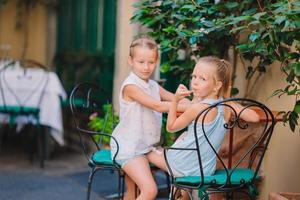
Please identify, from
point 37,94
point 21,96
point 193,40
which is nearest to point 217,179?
point 193,40

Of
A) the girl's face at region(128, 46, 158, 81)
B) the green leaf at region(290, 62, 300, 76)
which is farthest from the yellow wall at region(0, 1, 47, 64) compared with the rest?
the green leaf at region(290, 62, 300, 76)

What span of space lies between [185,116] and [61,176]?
2613 millimetres

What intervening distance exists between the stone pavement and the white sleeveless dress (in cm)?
128

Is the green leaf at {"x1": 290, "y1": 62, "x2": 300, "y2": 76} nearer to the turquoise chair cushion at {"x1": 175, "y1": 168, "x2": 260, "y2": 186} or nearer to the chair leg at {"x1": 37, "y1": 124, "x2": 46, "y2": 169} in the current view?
the turquoise chair cushion at {"x1": 175, "y1": 168, "x2": 260, "y2": 186}

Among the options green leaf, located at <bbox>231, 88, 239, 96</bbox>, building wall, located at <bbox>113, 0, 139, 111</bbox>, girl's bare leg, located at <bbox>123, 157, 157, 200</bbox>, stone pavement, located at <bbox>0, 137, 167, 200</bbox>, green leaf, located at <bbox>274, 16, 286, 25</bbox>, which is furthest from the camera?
building wall, located at <bbox>113, 0, 139, 111</bbox>

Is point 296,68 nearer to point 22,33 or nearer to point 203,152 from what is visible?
point 203,152

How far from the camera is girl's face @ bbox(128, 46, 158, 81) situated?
3223 mm

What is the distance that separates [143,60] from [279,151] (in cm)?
123

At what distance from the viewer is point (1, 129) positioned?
660cm

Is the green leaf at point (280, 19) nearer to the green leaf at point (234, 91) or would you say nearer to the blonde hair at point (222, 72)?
the blonde hair at point (222, 72)

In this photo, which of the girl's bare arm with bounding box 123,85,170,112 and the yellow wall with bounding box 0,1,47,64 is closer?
the girl's bare arm with bounding box 123,85,170,112

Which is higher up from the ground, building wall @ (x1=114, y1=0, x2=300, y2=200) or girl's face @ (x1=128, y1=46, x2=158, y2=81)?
girl's face @ (x1=128, y1=46, x2=158, y2=81)

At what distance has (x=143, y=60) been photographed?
10.6 feet

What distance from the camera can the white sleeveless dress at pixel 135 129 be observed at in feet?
10.7
